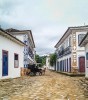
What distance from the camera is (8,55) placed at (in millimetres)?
20656

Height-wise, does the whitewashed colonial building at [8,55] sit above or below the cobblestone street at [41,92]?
above

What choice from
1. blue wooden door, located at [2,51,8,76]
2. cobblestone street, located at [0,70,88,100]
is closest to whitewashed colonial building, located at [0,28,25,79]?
blue wooden door, located at [2,51,8,76]

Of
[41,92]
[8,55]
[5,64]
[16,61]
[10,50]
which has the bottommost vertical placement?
[41,92]

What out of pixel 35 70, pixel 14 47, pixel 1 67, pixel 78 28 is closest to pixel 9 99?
pixel 1 67

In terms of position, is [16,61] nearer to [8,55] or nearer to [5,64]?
[8,55]

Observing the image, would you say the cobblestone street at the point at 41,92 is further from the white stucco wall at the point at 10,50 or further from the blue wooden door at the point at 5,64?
the white stucco wall at the point at 10,50

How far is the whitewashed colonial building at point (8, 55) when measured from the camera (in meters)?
18.6

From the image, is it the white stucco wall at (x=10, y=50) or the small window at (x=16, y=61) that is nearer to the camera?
the white stucco wall at (x=10, y=50)

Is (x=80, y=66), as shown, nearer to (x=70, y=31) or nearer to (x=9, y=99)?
(x=70, y=31)

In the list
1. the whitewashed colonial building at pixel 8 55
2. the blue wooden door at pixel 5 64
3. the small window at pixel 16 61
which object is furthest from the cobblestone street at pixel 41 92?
the small window at pixel 16 61

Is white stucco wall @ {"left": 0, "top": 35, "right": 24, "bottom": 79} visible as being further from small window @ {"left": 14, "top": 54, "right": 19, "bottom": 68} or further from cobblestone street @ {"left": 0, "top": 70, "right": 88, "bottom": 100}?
cobblestone street @ {"left": 0, "top": 70, "right": 88, "bottom": 100}

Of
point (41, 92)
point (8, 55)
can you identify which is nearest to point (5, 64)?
point (8, 55)

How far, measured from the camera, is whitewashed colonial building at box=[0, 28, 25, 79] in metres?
18.6

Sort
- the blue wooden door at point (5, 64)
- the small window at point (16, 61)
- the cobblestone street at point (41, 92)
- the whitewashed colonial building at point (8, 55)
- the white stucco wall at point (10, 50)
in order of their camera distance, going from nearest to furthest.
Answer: the cobblestone street at point (41, 92) → the whitewashed colonial building at point (8, 55) → the white stucco wall at point (10, 50) → the blue wooden door at point (5, 64) → the small window at point (16, 61)
